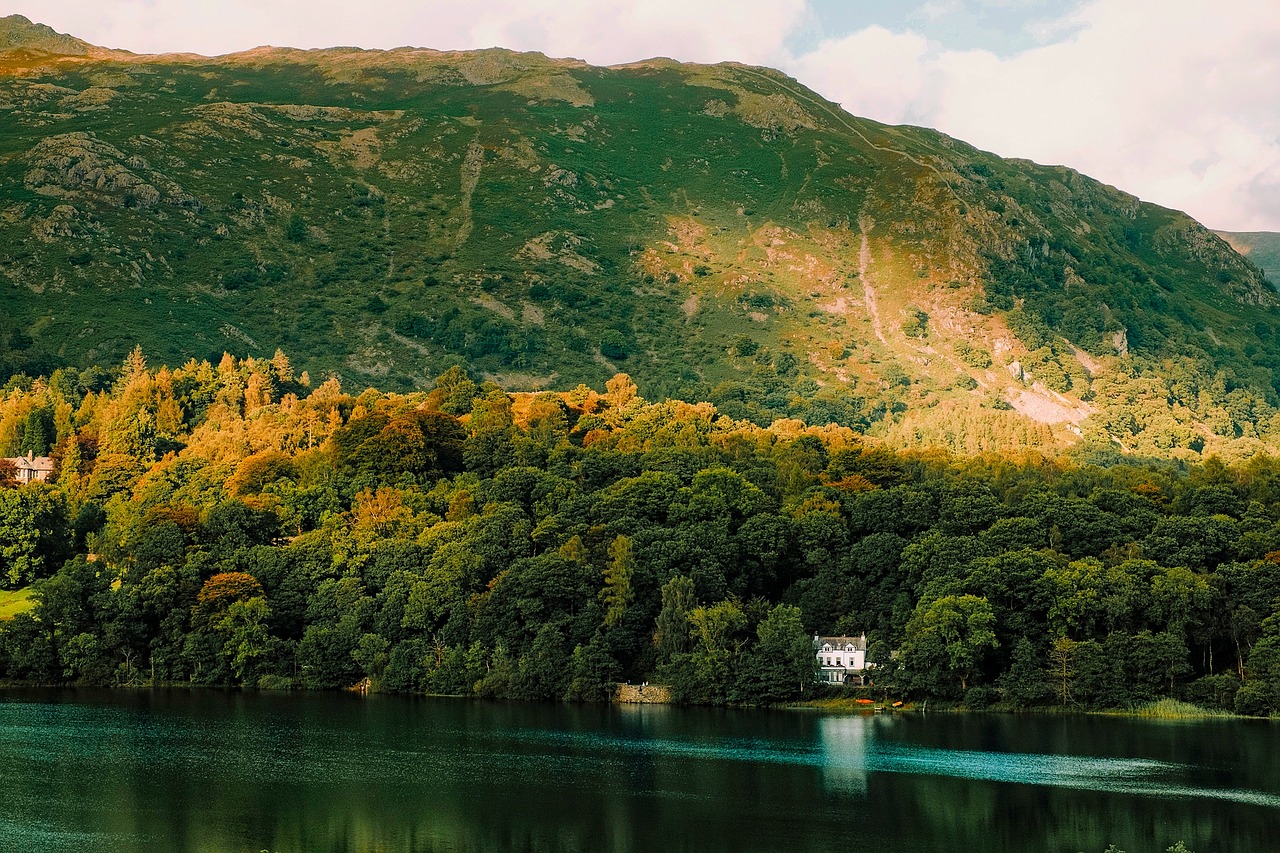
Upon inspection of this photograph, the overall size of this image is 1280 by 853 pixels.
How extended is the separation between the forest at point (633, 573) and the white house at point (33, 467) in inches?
322

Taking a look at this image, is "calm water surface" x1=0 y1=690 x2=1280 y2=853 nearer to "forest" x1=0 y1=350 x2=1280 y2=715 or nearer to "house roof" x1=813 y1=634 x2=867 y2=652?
"forest" x1=0 y1=350 x2=1280 y2=715

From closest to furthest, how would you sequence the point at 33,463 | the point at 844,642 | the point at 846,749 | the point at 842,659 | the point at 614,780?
1. the point at 614,780
2. the point at 846,749
3. the point at 842,659
4. the point at 844,642
5. the point at 33,463

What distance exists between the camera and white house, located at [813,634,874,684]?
112713mm

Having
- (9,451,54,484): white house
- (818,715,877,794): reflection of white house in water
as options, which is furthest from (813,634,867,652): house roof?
(9,451,54,484): white house

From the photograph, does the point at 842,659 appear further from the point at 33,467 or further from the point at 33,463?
the point at 33,463

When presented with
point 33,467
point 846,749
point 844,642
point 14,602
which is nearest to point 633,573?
point 844,642

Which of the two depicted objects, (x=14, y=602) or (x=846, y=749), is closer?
(x=846, y=749)

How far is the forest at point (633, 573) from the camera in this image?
10756 centimetres

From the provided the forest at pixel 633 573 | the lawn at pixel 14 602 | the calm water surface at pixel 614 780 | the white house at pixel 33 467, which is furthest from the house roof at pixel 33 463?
the calm water surface at pixel 614 780

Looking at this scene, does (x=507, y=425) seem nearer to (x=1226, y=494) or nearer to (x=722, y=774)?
(x=1226, y=494)

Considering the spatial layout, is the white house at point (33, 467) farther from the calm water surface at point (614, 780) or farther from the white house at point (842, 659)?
the white house at point (842, 659)

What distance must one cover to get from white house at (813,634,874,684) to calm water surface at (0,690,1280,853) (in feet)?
34.8

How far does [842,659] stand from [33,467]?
9848 cm

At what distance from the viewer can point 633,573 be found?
384 feet
